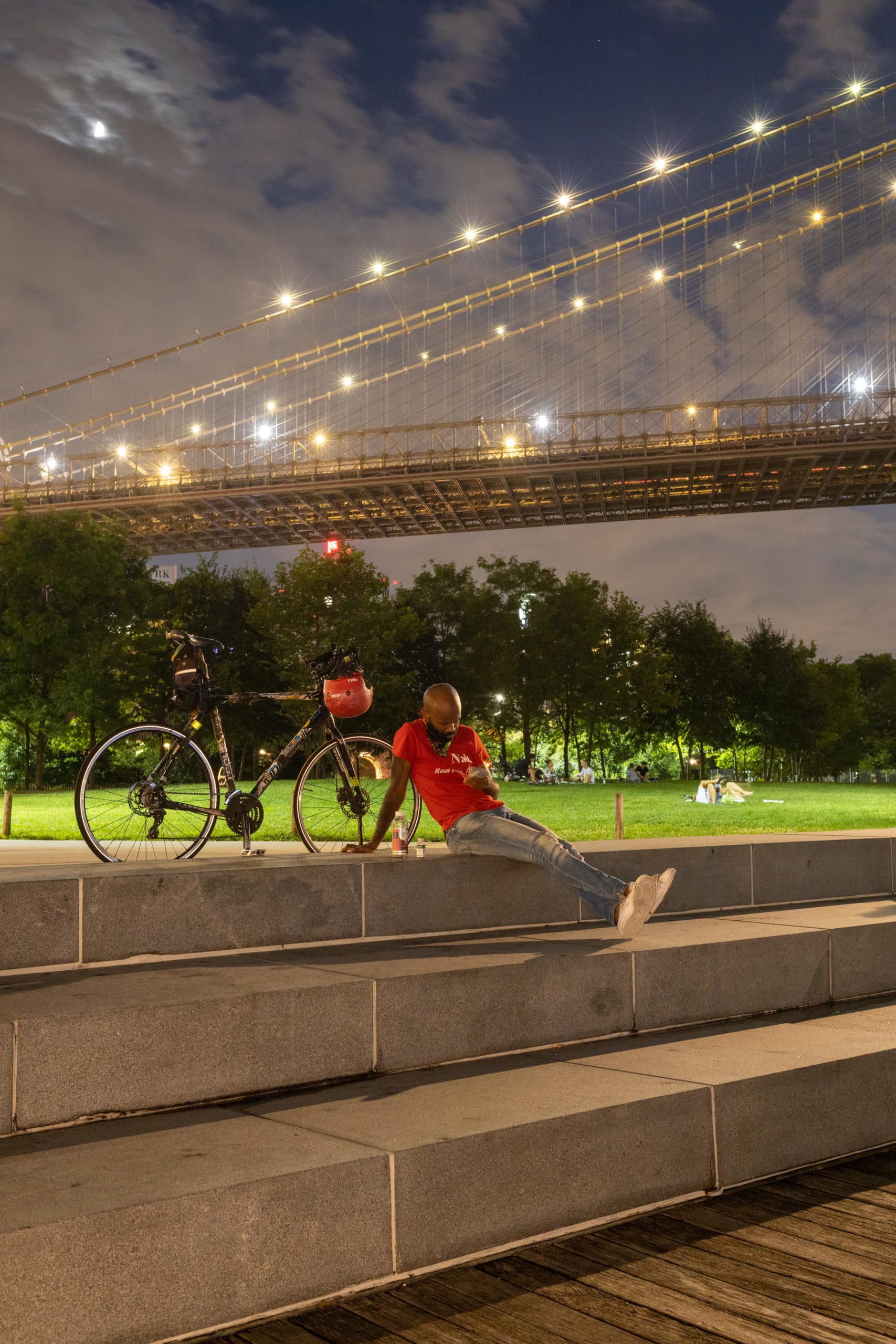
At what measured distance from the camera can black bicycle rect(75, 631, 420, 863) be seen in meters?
5.80

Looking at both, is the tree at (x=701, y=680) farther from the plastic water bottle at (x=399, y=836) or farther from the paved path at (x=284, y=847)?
the plastic water bottle at (x=399, y=836)

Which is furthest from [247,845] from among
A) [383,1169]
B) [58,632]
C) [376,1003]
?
[58,632]

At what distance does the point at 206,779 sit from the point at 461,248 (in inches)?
2131

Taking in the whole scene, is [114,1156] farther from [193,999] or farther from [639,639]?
[639,639]

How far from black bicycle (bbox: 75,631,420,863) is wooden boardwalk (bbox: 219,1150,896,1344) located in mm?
3131

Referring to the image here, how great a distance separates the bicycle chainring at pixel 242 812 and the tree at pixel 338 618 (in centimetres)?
3479

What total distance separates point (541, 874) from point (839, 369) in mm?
46957

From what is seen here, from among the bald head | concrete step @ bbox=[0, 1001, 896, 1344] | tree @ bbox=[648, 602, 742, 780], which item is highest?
tree @ bbox=[648, 602, 742, 780]

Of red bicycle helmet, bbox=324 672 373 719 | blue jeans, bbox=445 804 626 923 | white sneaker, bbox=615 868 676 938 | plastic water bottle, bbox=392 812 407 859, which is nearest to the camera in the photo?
white sneaker, bbox=615 868 676 938

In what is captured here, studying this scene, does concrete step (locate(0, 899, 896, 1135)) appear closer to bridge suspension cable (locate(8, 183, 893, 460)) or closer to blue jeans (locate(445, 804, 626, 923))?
blue jeans (locate(445, 804, 626, 923))

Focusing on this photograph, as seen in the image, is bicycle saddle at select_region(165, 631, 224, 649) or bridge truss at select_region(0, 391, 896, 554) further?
bridge truss at select_region(0, 391, 896, 554)

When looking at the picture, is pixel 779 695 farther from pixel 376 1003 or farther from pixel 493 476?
pixel 376 1003

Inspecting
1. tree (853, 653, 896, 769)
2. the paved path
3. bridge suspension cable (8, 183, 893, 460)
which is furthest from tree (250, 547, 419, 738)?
tree (853, 653, 896, 769)

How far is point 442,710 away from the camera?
573 centimetres
